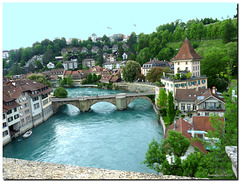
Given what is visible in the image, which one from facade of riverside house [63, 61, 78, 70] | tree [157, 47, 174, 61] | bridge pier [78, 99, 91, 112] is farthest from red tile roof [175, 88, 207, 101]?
facade of riverside house [63, 61, 78, 70]

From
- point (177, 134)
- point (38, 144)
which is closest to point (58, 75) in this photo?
point (38, 144)

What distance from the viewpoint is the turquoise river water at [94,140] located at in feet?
68.4

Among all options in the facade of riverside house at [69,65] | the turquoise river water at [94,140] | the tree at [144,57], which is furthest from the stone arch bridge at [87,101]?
the facade of riverside house at [69,65]

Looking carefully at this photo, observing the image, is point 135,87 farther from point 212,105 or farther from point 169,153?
point 169,153

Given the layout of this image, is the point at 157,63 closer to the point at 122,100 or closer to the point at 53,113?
the point at 122,100

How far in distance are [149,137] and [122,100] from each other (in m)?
15.5

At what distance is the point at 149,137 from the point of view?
25.4 m

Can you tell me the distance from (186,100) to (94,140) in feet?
48.5

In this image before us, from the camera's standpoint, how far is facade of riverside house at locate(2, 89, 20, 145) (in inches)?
1028

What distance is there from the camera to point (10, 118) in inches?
1076

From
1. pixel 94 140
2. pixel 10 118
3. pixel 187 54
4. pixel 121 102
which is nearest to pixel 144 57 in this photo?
pixel 187 54

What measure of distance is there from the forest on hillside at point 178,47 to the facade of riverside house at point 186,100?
241 inches

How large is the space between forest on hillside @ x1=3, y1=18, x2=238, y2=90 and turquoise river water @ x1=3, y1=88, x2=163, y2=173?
35.5 ft

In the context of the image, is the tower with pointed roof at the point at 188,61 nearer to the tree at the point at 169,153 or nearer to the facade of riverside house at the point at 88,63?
the tree at the point at 169,153
